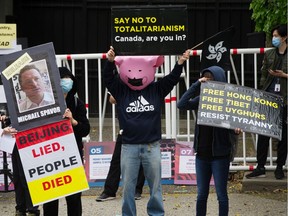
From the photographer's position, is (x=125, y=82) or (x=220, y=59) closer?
(x=125, y=82)

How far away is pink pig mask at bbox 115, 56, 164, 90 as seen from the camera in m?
6.91

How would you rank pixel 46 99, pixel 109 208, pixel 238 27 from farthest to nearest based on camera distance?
pixel 238 27
pixel 109 208
pixel 46 99

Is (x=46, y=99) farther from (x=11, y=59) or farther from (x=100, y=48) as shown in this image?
(x=100, y=48)

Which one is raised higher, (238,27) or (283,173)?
(238,27)

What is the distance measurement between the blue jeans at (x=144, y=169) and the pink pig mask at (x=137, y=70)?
1.91 ft

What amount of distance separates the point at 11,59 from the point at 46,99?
49 centimetres

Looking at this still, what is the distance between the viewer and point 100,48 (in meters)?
14.8

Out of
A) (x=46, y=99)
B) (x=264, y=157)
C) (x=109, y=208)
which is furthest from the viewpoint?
(x=264, y=157)

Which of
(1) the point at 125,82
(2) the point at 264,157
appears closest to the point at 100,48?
(2) the point at 264,157

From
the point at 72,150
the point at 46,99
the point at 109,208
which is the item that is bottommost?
the point at 109,208

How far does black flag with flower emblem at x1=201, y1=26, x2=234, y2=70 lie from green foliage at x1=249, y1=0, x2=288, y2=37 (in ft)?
5.48

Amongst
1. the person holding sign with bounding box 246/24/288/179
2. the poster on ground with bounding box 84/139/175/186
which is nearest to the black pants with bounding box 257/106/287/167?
the person holding sign with bounding box 246/24/288/179

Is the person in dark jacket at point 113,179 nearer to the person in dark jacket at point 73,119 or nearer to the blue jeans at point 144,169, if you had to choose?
the blue jeans at point 144,169

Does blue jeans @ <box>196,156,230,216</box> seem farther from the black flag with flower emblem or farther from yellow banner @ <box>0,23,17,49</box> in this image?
yellow banner @ <box>0,23,17,49</box>
